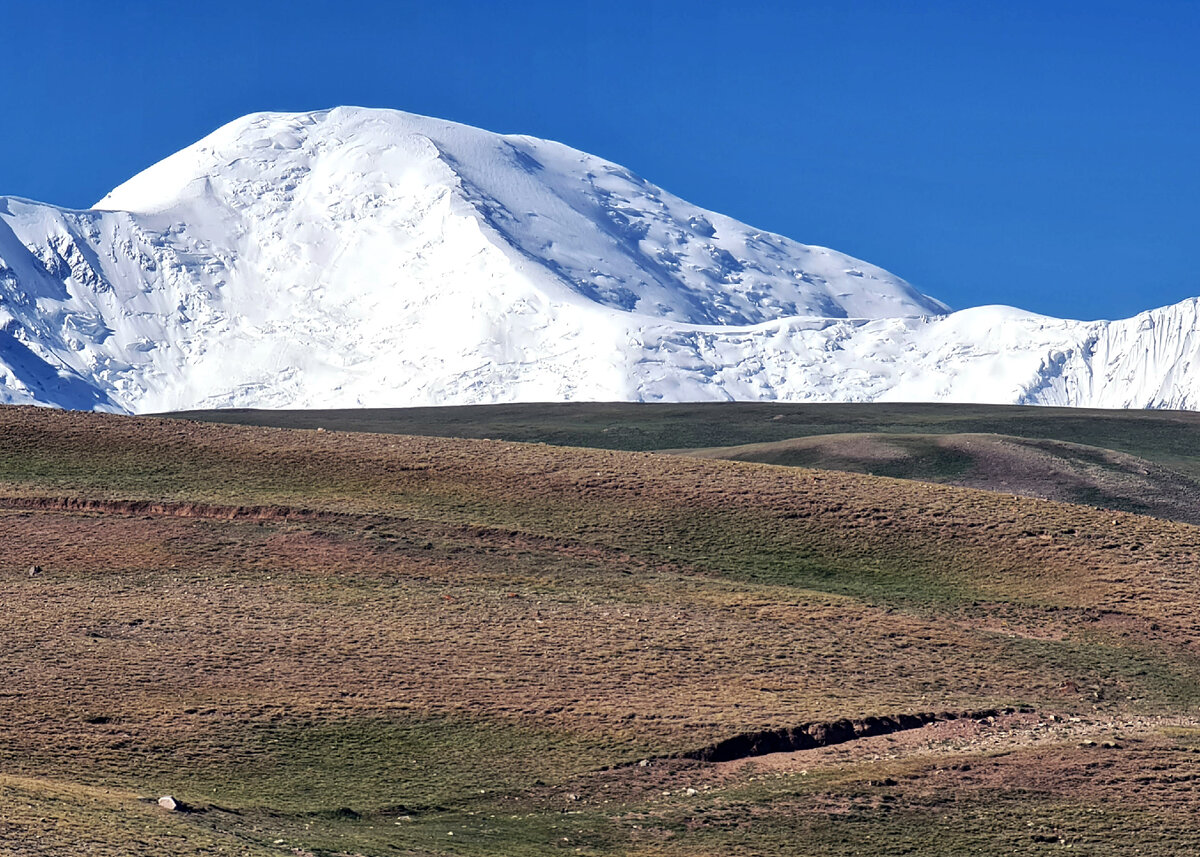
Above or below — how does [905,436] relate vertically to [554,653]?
above

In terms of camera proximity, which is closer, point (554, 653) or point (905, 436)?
point (554, 653)

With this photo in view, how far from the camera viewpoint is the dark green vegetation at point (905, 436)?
7100 centimetres

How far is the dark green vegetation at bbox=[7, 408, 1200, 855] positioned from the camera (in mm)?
23797

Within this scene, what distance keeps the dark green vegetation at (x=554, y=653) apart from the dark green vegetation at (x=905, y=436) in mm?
24869

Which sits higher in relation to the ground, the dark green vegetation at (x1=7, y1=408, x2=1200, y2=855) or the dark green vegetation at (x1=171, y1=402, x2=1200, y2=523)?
the dark green vegetation at (x1=171, y1=402, x2=1200, y2=523)

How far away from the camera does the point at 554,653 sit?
32.3 metres

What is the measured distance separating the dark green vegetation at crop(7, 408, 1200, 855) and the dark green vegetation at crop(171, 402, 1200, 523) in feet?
81.6

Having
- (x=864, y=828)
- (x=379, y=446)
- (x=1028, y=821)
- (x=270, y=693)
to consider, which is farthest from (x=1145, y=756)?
(x=379, y=446)

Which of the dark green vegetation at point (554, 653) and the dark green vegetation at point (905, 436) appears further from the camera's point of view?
the dark green vegetation at point (905, 436)

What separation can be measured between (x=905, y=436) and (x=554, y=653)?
55270 mm

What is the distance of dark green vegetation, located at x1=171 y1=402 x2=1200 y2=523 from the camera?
71.0 metres

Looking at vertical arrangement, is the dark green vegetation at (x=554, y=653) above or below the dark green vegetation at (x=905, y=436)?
below

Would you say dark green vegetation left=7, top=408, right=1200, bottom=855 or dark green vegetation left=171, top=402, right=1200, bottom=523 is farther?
dark green vegetation left=171, top=402, right=1200, bottom=523

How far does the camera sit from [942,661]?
3316 cm
